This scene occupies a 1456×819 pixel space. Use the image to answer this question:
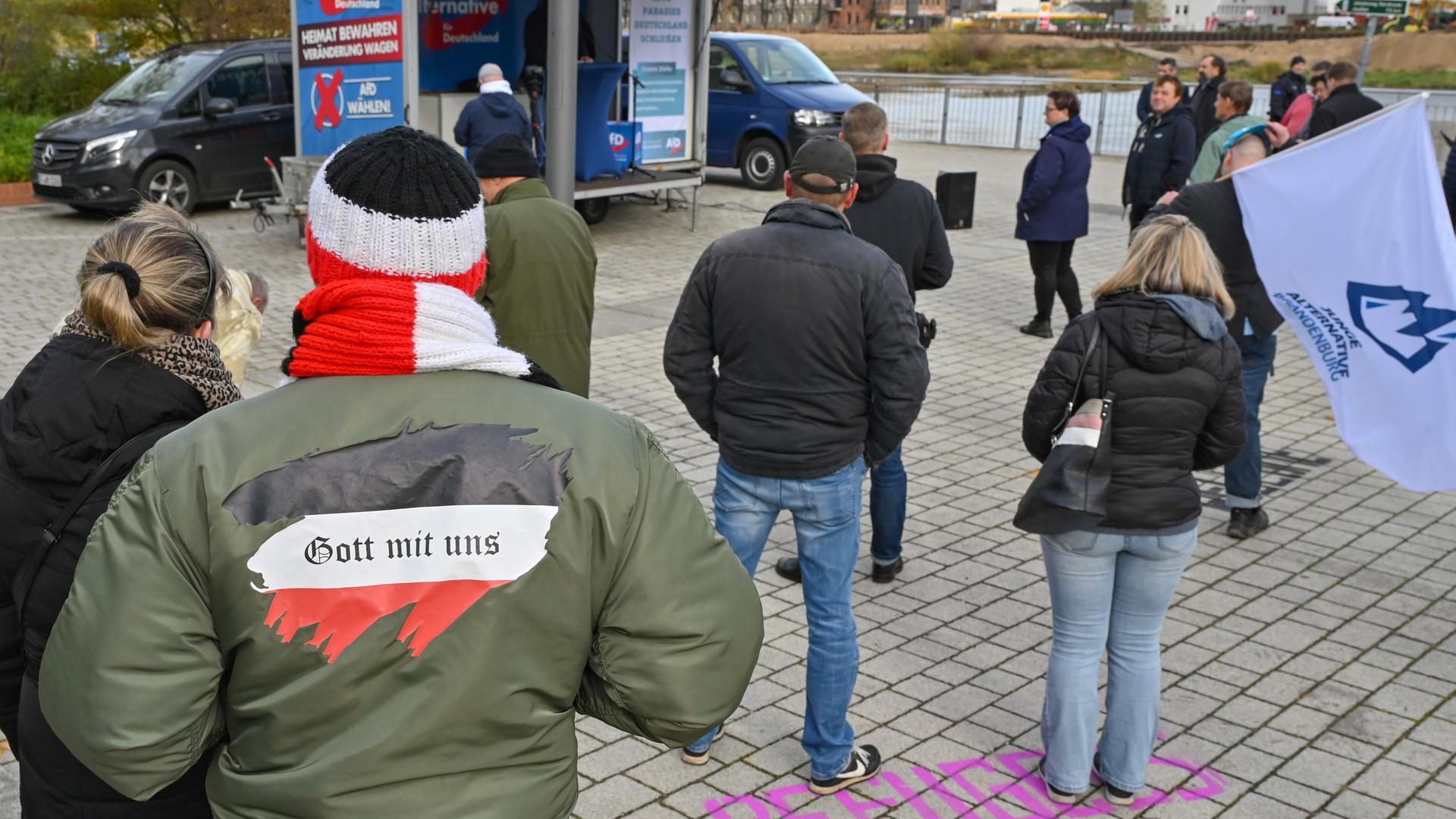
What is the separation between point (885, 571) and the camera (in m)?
5.52

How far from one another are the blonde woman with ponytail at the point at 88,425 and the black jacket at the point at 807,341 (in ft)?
5.01

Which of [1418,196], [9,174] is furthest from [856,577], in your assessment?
[9,174]

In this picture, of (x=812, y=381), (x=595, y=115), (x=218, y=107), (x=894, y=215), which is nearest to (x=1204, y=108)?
(x=595, y=115)

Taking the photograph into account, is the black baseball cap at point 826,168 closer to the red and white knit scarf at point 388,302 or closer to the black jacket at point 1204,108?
the red and white knit scarf at point 388,302

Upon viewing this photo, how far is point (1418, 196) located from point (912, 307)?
2104mm

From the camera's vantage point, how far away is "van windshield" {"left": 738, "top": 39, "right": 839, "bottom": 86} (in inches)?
669

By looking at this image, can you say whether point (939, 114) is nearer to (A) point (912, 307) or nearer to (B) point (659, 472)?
(A) point (912, 307)

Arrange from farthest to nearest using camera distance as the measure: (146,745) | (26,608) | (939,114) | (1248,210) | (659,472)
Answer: (939,114) < (1248,210) < (26,608) < (659,472) < (146,745)

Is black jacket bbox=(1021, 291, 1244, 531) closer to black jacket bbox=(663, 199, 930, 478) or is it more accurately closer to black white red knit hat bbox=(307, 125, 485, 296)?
black jacket bbox=(663, 199, 930, 478)

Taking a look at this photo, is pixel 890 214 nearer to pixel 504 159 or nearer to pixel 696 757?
pixel 504 159

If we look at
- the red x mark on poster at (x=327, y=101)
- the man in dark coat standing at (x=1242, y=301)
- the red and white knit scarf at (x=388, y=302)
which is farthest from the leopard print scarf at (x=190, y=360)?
the red x mark on poster at (x=327, y=101)

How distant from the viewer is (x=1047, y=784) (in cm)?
402

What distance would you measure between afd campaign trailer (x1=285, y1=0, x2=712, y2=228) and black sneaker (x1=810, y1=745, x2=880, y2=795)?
27.6ft

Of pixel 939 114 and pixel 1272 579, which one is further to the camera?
pixel 939 114
